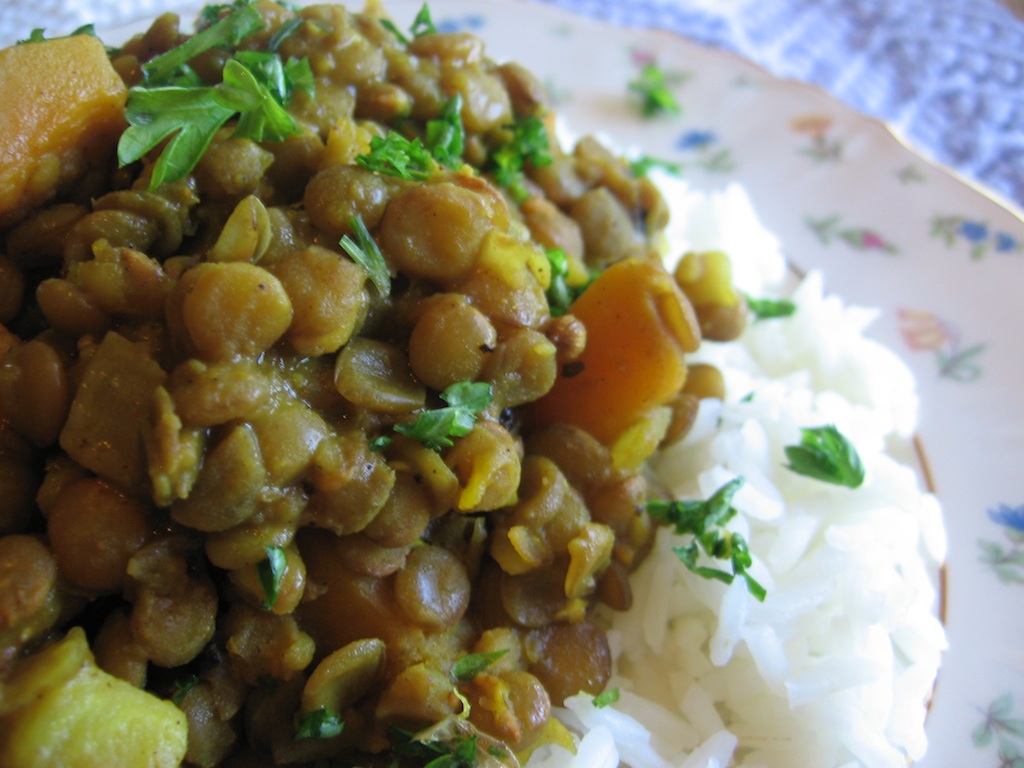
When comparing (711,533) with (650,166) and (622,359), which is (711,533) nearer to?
(622,359)

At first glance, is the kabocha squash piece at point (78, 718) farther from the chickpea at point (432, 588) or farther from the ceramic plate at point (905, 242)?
the ceramic plate at point (905, 242)

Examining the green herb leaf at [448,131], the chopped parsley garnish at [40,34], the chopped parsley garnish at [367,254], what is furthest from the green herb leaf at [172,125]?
the green herb leaf at [448,131]

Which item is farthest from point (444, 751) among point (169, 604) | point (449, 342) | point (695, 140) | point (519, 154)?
point (695, 140)

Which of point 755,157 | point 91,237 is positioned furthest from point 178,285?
point 755,157

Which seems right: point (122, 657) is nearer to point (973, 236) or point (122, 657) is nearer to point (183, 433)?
point (183, 433)

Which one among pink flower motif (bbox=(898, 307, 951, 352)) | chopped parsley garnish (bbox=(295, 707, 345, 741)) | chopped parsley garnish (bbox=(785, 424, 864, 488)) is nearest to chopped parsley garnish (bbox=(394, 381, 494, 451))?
chopped parsley garnish (bbox=(295, 707, 345, 741))

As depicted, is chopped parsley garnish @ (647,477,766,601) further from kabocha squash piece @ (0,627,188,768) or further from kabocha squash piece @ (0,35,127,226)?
kabocha squash piece @ (0,35,127,226)

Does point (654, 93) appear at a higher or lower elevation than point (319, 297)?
lower
